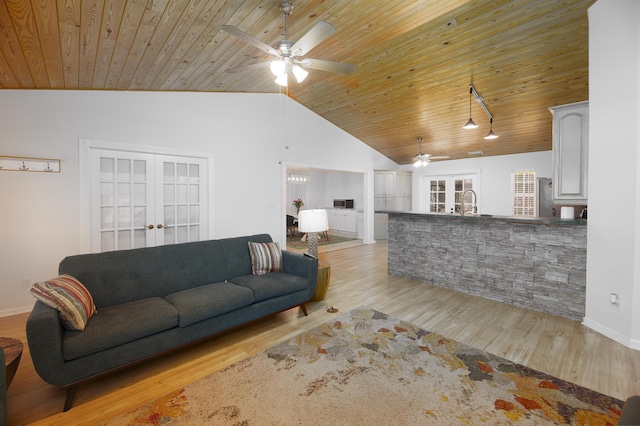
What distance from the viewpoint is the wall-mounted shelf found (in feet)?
10.4

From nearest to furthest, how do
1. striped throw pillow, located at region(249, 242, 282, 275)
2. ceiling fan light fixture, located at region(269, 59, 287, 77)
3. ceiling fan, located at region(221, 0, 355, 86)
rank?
ceiling fan, located at region(221, 0, 355, 86) → ceiling fan light fixture, located at region(269, 59, 287, 77) → striped throw pillow, located at region(249, 242, 282, 275)

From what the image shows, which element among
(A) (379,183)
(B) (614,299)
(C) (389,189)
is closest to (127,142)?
(B) (614,299)

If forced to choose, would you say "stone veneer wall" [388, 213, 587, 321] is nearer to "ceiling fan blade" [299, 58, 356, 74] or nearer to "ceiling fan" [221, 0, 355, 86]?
"ceiling fan blade" [299, 58, 356, 74]

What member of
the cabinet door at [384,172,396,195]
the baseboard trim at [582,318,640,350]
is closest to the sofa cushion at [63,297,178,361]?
the baseboard trim at [582,318,640,350]

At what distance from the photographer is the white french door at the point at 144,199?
3.71m

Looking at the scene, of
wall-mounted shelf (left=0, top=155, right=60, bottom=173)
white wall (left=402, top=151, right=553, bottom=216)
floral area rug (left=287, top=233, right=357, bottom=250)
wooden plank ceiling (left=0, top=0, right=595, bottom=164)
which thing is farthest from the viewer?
floral area rug (left=287, top=233, right=357, bottom=250)

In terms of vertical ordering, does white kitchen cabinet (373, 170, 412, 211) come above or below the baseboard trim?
above

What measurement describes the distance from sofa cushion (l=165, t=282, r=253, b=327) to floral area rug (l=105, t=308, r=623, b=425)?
475 mm

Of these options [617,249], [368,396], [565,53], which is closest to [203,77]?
[368,396]

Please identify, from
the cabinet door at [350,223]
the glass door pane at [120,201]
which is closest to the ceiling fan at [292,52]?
the glass door pane at [120,201]

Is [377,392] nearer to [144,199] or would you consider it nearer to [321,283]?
[321,283]

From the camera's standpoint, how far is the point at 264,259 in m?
3.50

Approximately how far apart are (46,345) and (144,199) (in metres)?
2.58

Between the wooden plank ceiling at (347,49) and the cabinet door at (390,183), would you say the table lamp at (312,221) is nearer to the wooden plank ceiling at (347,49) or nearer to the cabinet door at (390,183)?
the wooden plank ceiling at (347,49)
